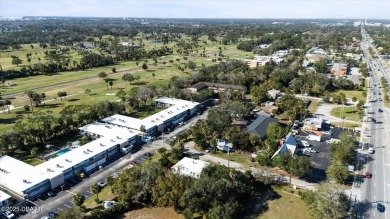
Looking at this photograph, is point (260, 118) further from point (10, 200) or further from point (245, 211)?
point (10, 200)

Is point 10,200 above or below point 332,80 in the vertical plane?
below

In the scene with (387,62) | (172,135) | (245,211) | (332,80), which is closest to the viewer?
(245,211)

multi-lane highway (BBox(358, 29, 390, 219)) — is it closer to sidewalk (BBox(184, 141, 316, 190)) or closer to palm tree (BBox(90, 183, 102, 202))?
sidewalk (BBox(184, 141, 316, 190))

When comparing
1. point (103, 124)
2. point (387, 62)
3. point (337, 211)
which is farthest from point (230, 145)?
point (387, 62)

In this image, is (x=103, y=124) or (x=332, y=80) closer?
(x=103, y=124)

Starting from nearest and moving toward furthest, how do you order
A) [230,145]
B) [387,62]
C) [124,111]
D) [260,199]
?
[260,199] → [230,145] → [124,111] → [387,62]

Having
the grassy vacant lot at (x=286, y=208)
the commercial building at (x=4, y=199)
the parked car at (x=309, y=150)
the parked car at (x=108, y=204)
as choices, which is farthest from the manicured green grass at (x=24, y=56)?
the grassy vacant lot at (x=286, y=208)

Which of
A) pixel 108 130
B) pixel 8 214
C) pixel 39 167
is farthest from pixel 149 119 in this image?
pixel 8 214

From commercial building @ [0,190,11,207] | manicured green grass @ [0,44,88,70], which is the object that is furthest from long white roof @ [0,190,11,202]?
manicured green grass @ [0,44,88,70]
